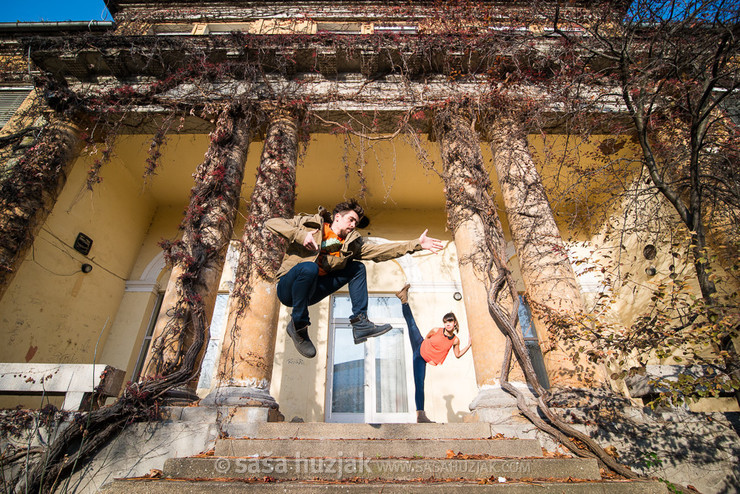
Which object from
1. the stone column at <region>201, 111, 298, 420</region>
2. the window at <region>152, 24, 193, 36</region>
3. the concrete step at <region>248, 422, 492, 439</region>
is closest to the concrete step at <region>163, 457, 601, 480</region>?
the concrete step at <region>248, 422, 492, 439</region>

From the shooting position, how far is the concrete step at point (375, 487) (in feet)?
7.59

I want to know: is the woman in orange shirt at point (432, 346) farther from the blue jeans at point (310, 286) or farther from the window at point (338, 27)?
the window at point (338, 27)

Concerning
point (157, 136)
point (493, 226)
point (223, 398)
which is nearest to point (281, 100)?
point (157, 136)

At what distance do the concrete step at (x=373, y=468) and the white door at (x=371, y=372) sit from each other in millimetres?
4581

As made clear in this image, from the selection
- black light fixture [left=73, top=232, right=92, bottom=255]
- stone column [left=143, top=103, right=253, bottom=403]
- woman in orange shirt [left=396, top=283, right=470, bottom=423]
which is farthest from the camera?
black light fixture [left=73, top=232, right=92, bottom=255]

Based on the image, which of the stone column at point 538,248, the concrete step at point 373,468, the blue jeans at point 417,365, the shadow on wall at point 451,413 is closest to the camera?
the concrete step at point 373,468

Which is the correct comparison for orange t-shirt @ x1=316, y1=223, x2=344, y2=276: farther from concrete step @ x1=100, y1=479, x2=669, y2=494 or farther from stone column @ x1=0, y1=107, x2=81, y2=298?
stone column @ x1=0, y1=107, x2=81, y2=298

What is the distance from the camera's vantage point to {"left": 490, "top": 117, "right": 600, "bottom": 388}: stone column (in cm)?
416

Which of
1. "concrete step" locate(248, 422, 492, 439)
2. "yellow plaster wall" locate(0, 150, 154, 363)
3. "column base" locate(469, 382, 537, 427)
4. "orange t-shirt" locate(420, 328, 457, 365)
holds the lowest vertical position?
"concrete step" locate(248, 422, 492, 439)

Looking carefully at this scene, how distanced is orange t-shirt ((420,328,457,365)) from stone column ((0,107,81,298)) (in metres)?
5.69

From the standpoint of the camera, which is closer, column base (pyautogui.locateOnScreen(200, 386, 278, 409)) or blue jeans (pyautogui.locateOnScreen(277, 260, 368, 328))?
blue jeans (pyautogui.locateOnScreen(277, 260, 368, 328))

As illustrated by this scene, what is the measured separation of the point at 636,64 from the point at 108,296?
9.68 m

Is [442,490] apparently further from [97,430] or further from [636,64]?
[636,64]

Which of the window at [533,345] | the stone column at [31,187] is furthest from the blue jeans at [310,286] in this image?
the window at [533,345]
